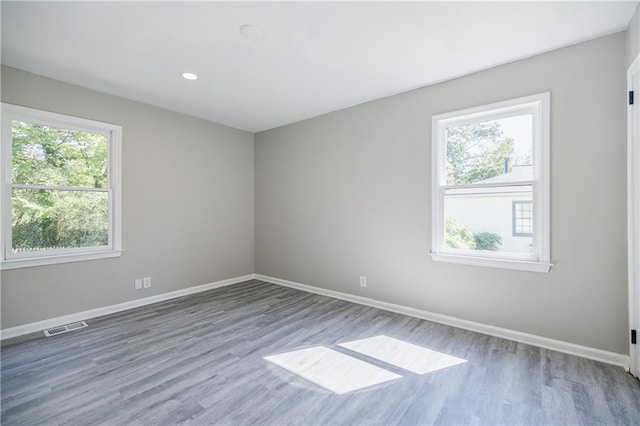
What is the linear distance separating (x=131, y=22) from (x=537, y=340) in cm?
433

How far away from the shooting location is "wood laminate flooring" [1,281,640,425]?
176 centimetres

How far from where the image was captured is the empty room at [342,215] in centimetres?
203

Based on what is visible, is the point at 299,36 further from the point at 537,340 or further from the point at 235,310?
the point at 537,340

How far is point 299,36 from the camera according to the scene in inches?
93.3

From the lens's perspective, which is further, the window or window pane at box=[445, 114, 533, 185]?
the window

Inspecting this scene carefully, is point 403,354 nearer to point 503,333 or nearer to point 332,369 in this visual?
point 332,369

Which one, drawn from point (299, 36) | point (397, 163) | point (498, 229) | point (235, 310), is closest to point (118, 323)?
point (235, 310)

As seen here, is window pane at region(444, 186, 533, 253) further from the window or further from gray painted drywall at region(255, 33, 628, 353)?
the window

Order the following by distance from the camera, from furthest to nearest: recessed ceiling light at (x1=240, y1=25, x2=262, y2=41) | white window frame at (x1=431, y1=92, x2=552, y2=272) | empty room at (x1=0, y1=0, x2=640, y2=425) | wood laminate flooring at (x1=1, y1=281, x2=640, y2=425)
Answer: white window frame at (x1=431, y1=92, x2=552, y2=272) < recessed ceiling light at (x1=240, y1=25, x2=262, y2=41) < empty room at (x1=0, y1=0, x2=640, y2=425) < wood laminate flooring at (x1=1, y1=281, x2=640, y2=425)

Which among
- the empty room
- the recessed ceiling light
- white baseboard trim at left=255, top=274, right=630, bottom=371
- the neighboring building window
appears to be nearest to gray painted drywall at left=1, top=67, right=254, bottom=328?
the empty room

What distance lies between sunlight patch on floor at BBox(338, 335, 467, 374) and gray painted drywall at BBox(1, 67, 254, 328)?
2.79 metres

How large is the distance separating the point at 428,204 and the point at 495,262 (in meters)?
0.88

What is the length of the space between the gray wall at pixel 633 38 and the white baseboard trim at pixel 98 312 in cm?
523

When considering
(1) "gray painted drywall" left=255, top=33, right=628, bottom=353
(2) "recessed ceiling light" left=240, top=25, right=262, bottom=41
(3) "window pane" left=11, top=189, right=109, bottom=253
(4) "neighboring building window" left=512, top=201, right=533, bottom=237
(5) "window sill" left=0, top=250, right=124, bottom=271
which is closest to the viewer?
(2) "recessed ceiling light" left=240, top=25, right=262, bottom=41
